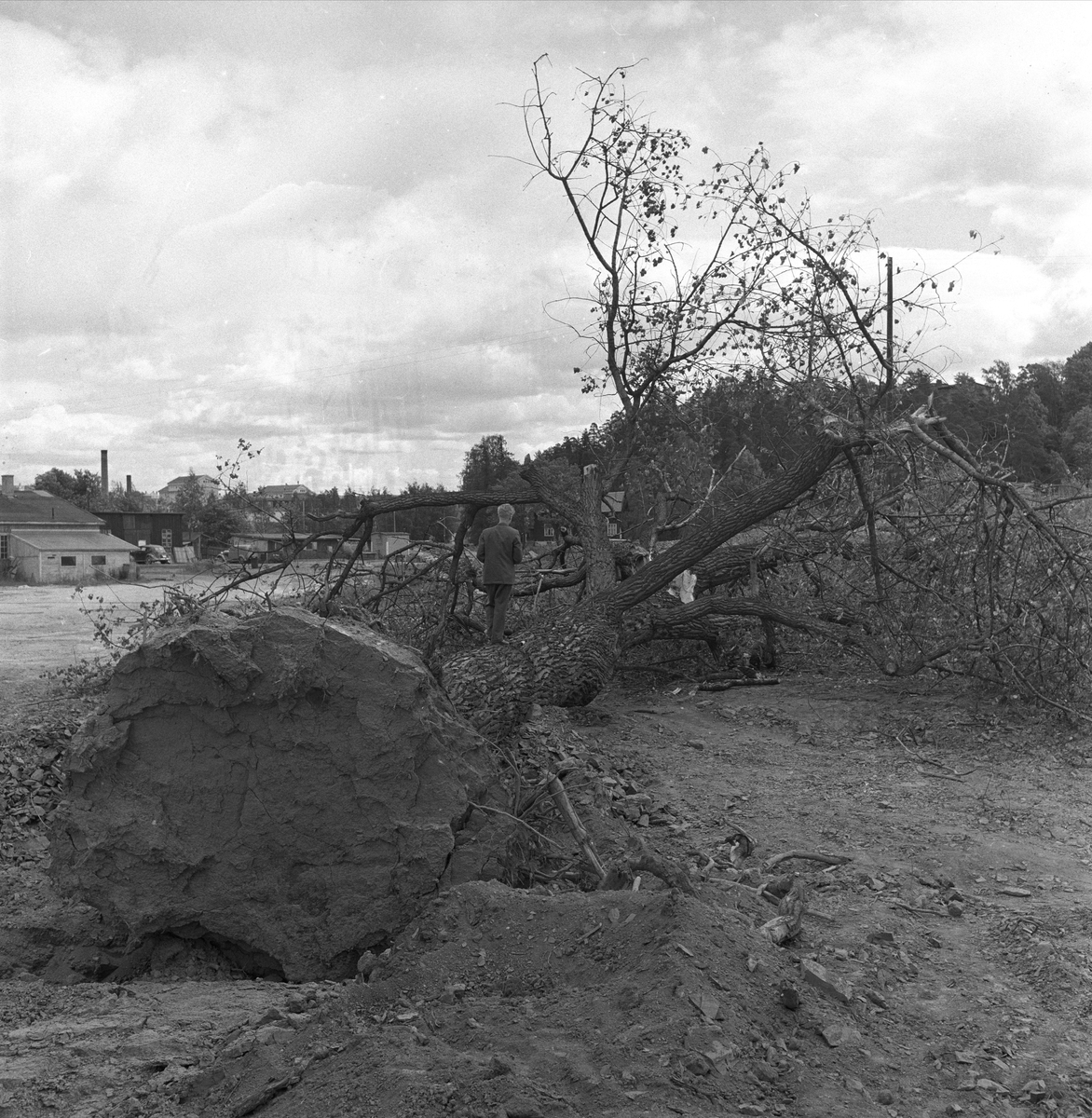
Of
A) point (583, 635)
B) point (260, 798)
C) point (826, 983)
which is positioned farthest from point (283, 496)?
point (826, 983)

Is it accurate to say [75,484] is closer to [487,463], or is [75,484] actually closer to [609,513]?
[487,463]

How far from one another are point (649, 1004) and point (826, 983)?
75 cm

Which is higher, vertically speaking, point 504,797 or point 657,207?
point 657,207

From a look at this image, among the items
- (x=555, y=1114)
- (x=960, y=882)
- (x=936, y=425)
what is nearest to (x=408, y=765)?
(x=555, y=1114)

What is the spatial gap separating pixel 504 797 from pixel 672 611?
16.7 feet

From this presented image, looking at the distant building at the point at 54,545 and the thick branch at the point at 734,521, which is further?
the distant building at the point at 54,545

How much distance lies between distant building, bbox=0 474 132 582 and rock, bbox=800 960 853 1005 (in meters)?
37.3

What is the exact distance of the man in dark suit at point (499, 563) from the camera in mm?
9109

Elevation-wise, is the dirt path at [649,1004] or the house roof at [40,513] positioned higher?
the house roof at [40,513]

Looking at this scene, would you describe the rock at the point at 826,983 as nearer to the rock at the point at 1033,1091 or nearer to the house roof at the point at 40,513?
the rock at the point at 1033,1091

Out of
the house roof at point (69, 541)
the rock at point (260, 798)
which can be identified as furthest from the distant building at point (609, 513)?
the house roof at point (69, 541)

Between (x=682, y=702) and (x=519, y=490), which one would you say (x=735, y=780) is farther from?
(x=519, y=490)

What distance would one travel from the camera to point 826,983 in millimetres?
3363

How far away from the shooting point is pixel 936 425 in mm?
8344
